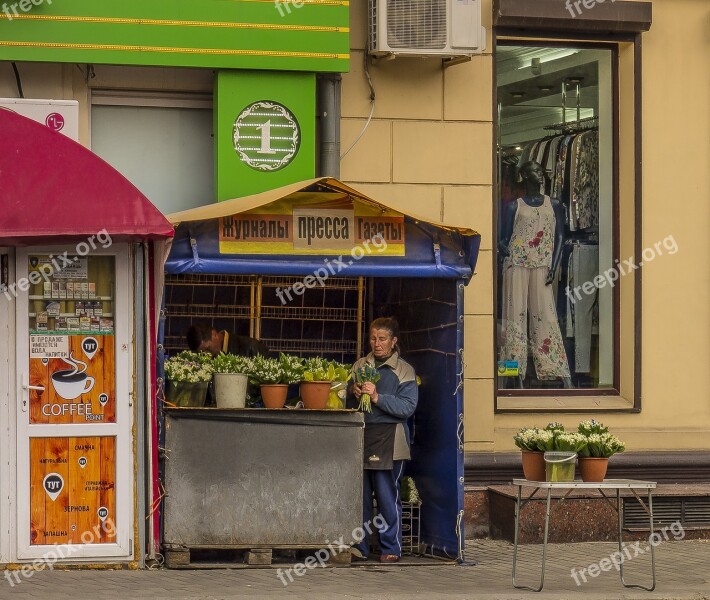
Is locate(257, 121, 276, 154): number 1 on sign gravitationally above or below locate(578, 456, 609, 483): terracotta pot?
above

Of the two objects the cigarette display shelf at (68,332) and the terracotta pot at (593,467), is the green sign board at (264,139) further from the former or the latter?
the terracotta pot at (593,467)

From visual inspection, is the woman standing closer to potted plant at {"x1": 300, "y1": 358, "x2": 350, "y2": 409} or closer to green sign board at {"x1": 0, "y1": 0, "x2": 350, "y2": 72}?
potted plant at {"x1": 300, "y1": 358, "x2": 350, "y2": 409}

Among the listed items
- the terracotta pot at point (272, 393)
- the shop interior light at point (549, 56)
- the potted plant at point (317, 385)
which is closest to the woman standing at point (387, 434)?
the potted plant at point (317, 385)

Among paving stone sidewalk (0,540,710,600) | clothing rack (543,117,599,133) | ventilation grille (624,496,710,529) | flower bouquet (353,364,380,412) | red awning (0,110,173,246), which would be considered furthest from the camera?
clothing rack (543,117,599,133)

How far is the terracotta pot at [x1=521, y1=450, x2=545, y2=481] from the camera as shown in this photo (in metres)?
8.26

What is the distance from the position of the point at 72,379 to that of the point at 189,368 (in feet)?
2.59

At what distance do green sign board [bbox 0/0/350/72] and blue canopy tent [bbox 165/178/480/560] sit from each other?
1.67 meters

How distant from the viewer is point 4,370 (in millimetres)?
8477

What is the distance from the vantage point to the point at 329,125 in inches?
411

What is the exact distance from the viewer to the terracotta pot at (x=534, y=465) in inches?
325

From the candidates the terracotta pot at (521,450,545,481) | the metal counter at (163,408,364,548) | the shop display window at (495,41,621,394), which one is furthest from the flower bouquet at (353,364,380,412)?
the shop display window at (495,41,621,394)

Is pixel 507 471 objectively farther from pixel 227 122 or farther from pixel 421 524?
pixel 227 122

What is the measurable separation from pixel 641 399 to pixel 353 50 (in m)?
3.87

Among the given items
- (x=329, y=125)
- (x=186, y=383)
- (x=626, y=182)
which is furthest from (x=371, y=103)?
(x=186, y=383)
